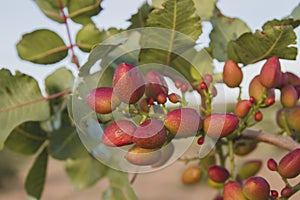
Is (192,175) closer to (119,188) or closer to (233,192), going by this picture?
(119,188)

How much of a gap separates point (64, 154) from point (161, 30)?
38 centimetres

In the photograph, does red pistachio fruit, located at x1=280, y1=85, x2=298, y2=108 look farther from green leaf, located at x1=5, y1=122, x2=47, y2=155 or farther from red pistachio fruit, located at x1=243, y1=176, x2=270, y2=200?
green leaf, located at x1=5, y1=122, x2=47, y2=155

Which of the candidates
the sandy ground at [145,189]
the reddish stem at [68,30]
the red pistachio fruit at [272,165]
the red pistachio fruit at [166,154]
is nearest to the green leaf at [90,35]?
the reddish stem at [68,30]

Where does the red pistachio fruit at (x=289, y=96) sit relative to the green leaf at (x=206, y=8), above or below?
below

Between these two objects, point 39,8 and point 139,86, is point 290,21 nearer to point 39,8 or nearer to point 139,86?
point 139,86

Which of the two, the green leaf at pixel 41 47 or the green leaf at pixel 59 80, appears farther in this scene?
the green leaf at pixel 59 80

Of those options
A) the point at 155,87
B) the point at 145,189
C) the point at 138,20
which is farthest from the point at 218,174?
the point at 145,189

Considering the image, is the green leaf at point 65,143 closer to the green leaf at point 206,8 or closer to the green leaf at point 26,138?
the green leaf at point 26,138

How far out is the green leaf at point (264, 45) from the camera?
2.43ft

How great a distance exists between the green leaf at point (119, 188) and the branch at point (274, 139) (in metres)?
0.25

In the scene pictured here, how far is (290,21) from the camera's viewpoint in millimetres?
782

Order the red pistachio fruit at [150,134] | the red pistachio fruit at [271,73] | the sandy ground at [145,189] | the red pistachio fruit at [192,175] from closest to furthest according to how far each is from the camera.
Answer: the red pistachio fruit at [150,134], the red pistachio fruit at [271,73], the red pistachio fruit at [192,175], the sandy ground at [145,189]

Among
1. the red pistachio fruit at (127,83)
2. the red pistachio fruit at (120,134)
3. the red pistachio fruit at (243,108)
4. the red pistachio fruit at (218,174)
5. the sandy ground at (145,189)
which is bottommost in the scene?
the sandy ground at (145,189)

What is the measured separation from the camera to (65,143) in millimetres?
1016
